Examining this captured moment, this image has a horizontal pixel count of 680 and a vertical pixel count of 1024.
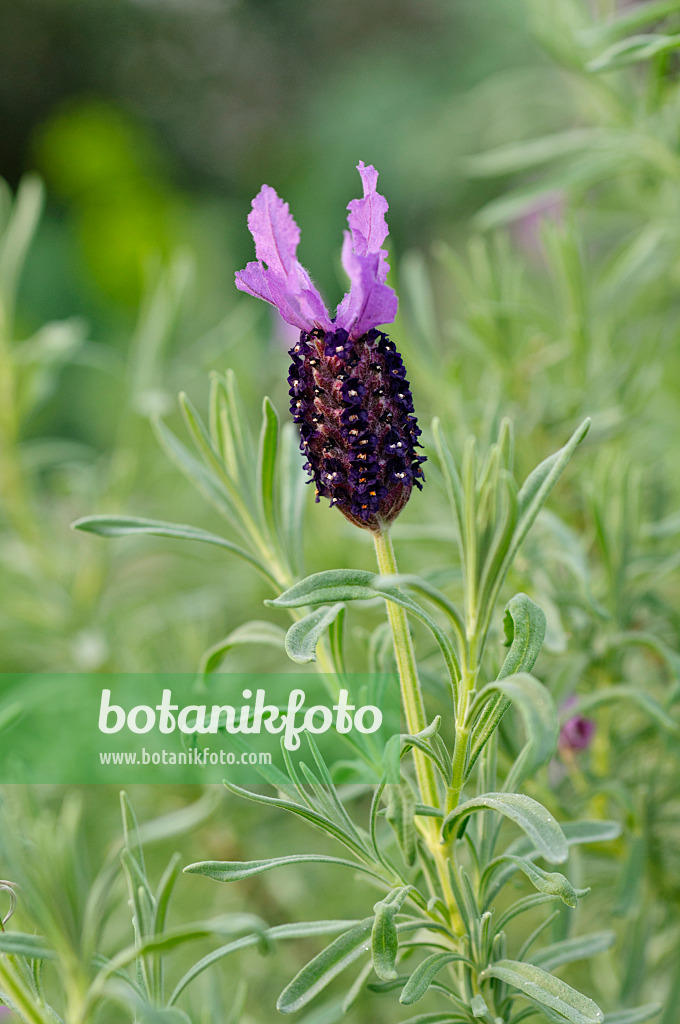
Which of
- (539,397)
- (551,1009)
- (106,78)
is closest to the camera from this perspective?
(551,1009)

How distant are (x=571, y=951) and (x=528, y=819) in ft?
Answer: 0.55

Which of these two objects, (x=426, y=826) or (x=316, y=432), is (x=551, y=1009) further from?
(x=316, y=432)

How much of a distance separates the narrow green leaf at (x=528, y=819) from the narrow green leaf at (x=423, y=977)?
49 mm

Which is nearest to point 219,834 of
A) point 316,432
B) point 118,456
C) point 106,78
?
point 118,456

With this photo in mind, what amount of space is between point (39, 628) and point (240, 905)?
1.01ft

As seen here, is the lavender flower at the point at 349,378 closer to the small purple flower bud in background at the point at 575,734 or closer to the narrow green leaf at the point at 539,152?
the small purple flower bud in background at the point at 575,734

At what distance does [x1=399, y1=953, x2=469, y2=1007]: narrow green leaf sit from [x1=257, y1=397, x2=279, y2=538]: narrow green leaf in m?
0.21

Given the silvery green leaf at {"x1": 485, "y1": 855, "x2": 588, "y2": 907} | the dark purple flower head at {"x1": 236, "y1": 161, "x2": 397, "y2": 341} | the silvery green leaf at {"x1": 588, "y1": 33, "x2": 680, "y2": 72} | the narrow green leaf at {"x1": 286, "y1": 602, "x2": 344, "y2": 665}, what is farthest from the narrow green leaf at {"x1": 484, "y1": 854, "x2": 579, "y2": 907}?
the silvery green leaf at {"x1": 588, "y1": 33, "x2": 680, "y2": 72}

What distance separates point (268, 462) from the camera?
447 mm

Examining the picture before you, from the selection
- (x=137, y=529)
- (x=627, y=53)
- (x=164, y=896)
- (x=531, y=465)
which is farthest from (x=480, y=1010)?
(x=627, y=53)

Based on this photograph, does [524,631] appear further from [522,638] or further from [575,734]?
[575,734]

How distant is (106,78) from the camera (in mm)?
4199

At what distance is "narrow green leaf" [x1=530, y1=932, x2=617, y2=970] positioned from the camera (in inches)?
16.6

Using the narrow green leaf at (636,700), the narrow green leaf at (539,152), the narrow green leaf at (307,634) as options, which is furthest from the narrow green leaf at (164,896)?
the narrow green leaf at (539,152)
